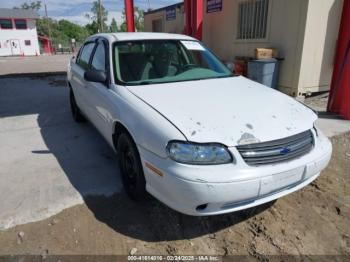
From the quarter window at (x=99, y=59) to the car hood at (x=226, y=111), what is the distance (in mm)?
773

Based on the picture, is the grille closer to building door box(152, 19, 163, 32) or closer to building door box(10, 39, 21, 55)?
building door box(152, 19, 163, 32)

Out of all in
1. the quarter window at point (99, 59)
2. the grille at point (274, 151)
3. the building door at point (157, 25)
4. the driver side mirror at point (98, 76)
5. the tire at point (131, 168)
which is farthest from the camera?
the building door at point (157, 25)

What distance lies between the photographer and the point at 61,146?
4.47 metres

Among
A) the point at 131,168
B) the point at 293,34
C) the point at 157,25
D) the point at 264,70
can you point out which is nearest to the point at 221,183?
the point at 131,168

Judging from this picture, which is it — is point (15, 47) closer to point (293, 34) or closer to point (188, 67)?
point (293, 34)

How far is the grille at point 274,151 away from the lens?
7.28 feet

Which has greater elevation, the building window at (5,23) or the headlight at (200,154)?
the building window at (5,23)

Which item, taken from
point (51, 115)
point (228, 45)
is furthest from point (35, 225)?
point (228, 45)

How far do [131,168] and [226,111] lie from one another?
1.09 meters

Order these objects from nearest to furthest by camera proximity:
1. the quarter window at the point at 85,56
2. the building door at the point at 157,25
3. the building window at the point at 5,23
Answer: the quarter window at the point at 85,56, the building door at the point at 157,25, the building window at the point at 5,23

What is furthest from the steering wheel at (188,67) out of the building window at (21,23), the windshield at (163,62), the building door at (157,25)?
the building window at (21,23)

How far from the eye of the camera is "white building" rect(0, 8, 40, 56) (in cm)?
4178

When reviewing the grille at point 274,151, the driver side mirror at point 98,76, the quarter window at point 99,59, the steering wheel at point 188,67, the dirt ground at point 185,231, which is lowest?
the dirt ground at point 185,231

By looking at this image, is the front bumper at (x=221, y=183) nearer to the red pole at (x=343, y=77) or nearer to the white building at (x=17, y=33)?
the red pole at (x=343, y=77)
